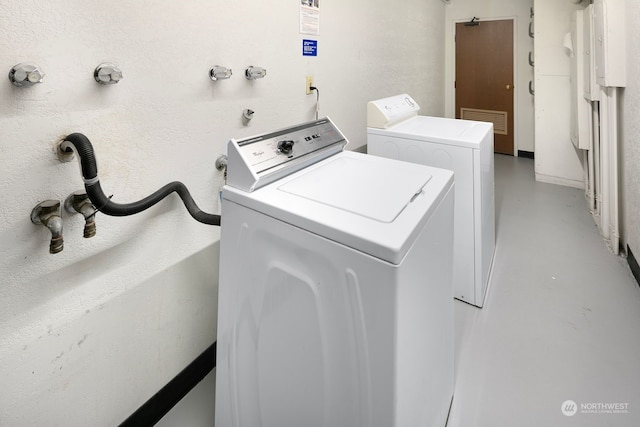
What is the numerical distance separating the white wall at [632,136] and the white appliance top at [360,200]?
1688 millimetres

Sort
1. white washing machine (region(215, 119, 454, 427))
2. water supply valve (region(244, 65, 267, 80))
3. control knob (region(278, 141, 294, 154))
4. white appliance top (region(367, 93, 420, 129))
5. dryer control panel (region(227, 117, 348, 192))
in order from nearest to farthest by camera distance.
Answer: white washing machine (region(215, 119, 454, 427)) → dryer control panel (region(227, 117, 348, 192)) → control knob (region(278, 141, 294, 154)) → water supply valve (region(244, 65, 267, 80)) → white appliance top (region(367, 93, 420, 129))

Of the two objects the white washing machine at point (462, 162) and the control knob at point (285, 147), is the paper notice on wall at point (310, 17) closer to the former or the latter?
the white washing machine at point (462, 162)

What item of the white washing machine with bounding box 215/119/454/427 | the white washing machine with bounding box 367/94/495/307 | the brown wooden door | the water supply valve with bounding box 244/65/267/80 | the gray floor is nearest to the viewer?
the white washing machine with bounding box 215/119/454/427

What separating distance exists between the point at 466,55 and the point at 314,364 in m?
5.54

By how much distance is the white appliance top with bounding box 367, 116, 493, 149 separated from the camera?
1.82 meters

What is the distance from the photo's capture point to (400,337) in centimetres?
79

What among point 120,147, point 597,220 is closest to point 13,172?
point 120,147

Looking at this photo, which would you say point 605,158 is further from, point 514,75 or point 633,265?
point 514,75

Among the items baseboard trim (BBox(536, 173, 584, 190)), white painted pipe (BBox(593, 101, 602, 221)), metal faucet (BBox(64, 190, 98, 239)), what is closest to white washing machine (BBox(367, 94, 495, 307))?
white painted pipe (BBox(593, 101, 602, 221))

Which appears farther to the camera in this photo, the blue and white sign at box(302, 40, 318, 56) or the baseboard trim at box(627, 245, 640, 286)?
the baseboard trim at box(627, 245, 640, 286)

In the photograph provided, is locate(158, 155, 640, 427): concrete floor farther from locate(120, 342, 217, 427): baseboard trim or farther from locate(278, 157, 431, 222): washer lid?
locate(278, 157, 431, 222): washer lid

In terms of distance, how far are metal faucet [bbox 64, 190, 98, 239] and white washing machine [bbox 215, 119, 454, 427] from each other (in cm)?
37

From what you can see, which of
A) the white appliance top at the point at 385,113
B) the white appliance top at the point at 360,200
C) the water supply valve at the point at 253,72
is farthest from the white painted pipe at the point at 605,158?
the water supply valve at the point at 253,72

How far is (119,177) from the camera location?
1100 millimetres
